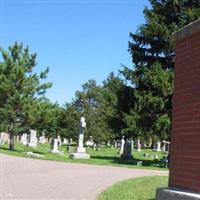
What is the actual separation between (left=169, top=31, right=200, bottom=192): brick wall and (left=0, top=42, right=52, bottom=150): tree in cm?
3144

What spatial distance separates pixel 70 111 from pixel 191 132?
67508mm

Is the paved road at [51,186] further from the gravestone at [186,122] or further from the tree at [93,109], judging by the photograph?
the tree at [93,109]

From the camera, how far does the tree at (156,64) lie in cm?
2873

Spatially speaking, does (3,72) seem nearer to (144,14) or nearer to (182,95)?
(144,14)

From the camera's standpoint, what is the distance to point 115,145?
281ft

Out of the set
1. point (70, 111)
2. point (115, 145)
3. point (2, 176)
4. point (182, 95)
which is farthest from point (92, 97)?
point (182, 95)

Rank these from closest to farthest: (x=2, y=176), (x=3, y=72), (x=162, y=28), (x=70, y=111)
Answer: (x=2, y=176) → (x=162, y=28) → (x=3, y=72) → (x=70, y=111)

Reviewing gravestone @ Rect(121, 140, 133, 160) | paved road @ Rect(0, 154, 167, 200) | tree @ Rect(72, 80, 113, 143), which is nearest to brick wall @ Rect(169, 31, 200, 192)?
paved road @ Rect(0, 154, 167, 200)

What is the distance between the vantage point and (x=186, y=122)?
19.7ft

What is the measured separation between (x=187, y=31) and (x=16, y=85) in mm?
32865

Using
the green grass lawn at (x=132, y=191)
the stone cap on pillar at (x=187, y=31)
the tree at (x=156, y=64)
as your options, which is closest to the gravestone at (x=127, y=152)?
the tree at (x=156, y=64)

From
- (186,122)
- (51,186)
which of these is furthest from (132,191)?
(186,122)

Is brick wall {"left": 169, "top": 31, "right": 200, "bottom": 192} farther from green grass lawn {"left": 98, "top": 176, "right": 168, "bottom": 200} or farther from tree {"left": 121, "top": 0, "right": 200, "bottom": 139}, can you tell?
tree {"left": 121, "top": 0, "right": 200, "bottom": 139}

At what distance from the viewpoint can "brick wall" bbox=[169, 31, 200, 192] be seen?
577 centimetres
